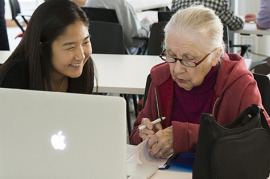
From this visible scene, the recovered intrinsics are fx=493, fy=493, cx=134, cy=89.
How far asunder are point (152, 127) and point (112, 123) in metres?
0.71

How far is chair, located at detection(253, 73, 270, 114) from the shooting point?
209cm

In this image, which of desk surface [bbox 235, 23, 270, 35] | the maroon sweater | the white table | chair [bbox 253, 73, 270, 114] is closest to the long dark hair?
the maroon sweater

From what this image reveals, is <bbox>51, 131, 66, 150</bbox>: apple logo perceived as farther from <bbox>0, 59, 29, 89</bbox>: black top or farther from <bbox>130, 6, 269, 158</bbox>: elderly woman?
<bbox>0, 59, 29, 89</bbox>: black top

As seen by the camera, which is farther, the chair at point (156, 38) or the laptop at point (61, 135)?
the chair at point (156, 38)

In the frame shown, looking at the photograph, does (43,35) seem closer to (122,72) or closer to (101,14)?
(122,72)

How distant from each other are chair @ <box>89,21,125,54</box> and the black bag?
7.28 ft

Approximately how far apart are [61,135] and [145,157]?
0.63 meters

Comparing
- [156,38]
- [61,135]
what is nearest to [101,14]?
[156,38]

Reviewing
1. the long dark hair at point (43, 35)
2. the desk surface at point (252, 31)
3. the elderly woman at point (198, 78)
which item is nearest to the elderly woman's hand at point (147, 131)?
the elderly woman at point (198, 78)

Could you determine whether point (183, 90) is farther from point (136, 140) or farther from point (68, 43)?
point (68, 43)

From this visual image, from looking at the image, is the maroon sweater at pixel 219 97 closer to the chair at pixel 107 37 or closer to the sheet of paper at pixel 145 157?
the sheet of paper at pixel 145 157

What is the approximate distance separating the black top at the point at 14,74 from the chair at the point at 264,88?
101 cm

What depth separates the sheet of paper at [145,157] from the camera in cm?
190

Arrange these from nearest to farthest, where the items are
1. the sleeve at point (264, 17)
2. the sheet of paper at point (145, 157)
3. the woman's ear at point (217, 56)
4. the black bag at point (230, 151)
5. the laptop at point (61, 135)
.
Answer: the laptop at point (61, 135) → the black bag at point (230, 151) → the sheet of paper at point (145, 157) → the woman's ear at point (217, 56) → the sleeve at point (264, 17)
